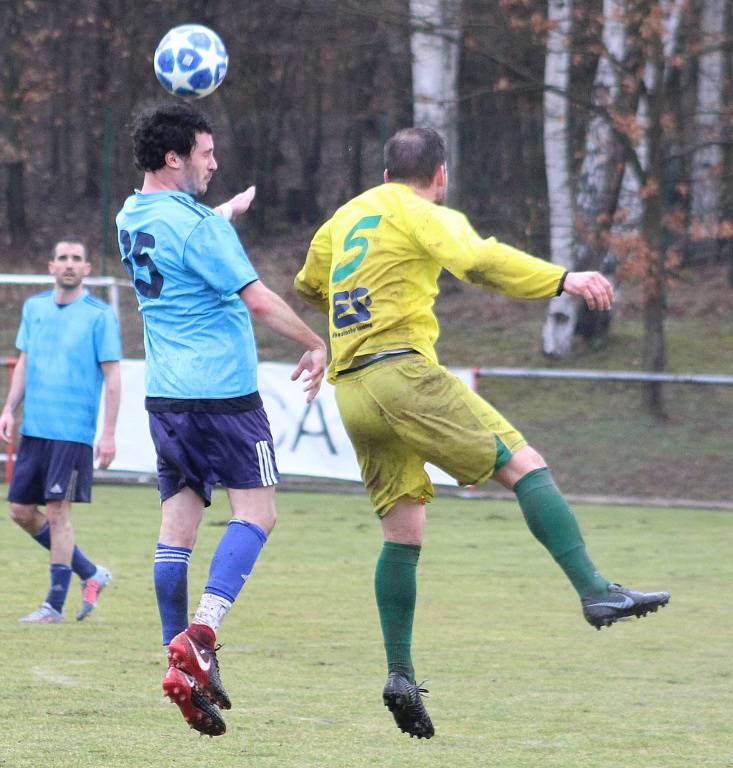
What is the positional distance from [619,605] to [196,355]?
1.71 metres

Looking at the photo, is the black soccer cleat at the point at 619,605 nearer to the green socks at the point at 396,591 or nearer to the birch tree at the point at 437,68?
the green socks at the point at 396,591

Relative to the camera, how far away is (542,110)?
1981 cm

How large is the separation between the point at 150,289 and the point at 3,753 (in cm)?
171

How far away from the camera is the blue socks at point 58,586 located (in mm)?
8602

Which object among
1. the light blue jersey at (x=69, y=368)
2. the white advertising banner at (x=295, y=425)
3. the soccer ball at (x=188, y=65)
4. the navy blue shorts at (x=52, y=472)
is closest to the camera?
the soccer ball at (x=188, y=65)

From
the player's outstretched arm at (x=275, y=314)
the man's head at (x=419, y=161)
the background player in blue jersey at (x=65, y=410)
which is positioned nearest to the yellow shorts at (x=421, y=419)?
the player's outstretched arm at (x=275, y=314)

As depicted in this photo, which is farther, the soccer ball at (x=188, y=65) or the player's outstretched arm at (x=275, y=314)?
the soccer ball at (x=188, y=65)

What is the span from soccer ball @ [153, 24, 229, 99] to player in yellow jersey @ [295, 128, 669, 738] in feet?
3.67

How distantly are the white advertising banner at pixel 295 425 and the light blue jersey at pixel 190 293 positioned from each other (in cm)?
894

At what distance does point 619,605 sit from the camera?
5.24 metres

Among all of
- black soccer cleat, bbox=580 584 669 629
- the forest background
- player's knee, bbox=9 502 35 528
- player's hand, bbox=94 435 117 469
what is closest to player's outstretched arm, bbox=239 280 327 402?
black soccer cleat, bbox=580 584 669 629

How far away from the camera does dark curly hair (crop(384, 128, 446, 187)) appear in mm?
5691

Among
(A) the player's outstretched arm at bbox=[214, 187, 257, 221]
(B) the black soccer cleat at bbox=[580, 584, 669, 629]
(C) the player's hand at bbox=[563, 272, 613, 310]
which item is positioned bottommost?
(B) the black soccer cleat at bbox=[580, 584, 669, 629]

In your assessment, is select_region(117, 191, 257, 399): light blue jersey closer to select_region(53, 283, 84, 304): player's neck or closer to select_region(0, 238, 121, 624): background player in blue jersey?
select_region(0, 238, 121, 624): background player in blue jersey
